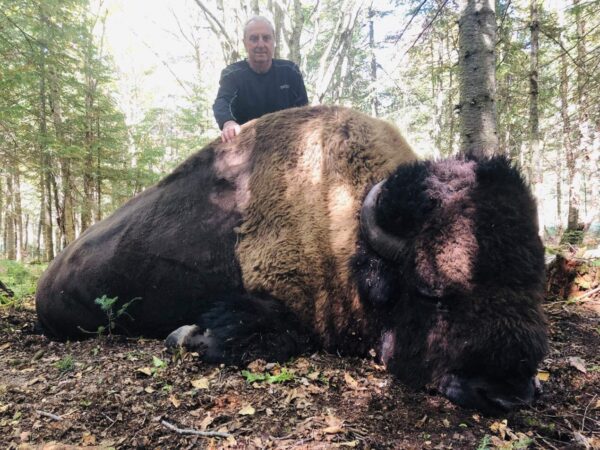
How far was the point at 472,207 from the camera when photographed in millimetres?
2691

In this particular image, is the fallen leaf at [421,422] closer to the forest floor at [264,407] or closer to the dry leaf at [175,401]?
the forest floor at [264,407]

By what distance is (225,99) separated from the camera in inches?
200

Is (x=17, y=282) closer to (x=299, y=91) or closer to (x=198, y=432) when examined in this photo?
(x=299, y=91)

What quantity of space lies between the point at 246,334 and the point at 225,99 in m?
3.06

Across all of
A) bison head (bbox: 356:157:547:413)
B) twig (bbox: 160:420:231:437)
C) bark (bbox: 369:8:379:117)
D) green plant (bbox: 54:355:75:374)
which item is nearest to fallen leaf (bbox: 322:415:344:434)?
twig (bbox: 160:420:231:437)

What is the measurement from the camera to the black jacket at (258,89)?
211 inches

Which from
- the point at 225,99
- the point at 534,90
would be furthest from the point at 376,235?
the point at 534,90

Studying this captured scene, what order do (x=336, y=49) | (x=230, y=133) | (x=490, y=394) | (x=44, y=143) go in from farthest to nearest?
(x=336, y=49) < (x=44, y=143) < (x=230, y=133) < (x=490, y=394)

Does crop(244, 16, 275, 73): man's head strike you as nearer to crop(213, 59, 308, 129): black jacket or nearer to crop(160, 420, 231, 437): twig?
crop(213, 59, 308, 129): black jacket

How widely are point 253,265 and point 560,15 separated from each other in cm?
1474

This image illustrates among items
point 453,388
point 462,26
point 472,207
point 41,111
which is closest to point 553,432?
point 453,388

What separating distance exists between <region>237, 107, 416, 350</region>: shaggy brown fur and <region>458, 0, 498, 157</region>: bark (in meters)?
0.97

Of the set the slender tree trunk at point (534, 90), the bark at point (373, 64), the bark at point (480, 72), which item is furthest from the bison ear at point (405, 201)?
the bark at point (373, 64)

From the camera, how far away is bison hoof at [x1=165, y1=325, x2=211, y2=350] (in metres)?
3.39
